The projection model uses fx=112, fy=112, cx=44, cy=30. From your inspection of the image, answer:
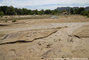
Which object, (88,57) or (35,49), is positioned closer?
(88,57)

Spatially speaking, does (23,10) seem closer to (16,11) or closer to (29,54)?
(16,11)

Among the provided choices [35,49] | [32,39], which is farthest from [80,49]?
[32,39]

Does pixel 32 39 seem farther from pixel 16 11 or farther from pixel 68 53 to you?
pixel 16 11

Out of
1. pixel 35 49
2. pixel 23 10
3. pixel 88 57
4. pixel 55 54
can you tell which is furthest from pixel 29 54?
pixel 23 10

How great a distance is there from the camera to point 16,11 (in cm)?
5631

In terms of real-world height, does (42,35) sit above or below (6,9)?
below

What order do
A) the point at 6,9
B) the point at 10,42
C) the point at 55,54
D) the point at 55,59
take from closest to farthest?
the point at 55,59 < the point at 55,54 < the point at 10,42 < the point at 6,9

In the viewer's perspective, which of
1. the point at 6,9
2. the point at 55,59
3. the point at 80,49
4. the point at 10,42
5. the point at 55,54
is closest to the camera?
the point at 55,59

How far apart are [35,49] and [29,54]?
0.55 meters

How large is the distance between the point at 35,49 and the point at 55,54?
1150 mm

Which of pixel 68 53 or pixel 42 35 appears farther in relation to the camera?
pixel 42 35

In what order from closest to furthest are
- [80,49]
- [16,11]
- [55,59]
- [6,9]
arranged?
[55,59]
[80,49]
[6,9]
[16,11]

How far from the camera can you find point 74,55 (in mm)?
4793

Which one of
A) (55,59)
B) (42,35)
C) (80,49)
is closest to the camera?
(55,59)
